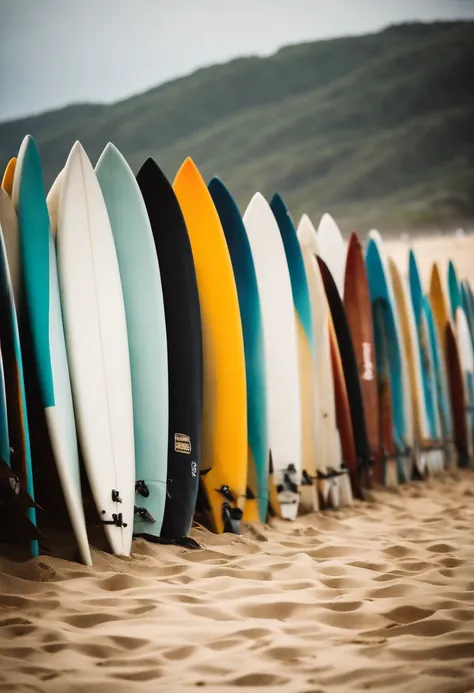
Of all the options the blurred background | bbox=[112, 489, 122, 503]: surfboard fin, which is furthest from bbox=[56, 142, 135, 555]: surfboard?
the blurred background

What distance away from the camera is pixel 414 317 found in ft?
15.0

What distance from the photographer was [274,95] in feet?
53.0

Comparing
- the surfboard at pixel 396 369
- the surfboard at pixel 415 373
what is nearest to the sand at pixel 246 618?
the surfboard at pixel 396 369

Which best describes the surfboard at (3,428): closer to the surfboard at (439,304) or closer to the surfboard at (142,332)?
the surfboard at (142,332)

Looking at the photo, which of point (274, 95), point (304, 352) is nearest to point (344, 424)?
point (304, 352)

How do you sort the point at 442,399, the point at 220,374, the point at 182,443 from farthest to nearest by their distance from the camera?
the point at 442,399
the point at 220,374
the point at 182,443

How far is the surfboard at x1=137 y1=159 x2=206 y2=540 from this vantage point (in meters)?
2.49

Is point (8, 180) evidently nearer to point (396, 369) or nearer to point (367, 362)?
point (367, 362)

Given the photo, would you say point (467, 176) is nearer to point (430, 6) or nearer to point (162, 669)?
point (430, 6)

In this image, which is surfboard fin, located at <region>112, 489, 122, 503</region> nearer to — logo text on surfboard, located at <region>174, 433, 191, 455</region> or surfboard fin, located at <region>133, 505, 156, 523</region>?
surfboard fin, located at <region>133, 505, 156, 523</region>

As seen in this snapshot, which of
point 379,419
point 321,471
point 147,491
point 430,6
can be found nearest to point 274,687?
point 147,491

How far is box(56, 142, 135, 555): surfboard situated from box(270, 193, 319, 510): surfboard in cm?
103

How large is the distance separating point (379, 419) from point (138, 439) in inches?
73.6

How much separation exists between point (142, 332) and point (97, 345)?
22 cm
